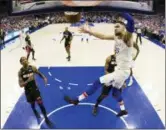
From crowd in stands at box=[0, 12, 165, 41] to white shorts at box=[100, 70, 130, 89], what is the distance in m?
9.81

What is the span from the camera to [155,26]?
1745cm

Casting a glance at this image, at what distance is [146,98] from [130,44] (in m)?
2.69

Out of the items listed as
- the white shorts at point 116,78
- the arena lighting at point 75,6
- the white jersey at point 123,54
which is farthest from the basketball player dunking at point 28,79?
the arena lighting at point 75,6

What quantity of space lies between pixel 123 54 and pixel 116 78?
0.48m

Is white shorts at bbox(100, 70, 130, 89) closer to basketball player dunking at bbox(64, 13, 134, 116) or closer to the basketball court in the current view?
basketball player dunking at bbox(64, 13, 134, 116)

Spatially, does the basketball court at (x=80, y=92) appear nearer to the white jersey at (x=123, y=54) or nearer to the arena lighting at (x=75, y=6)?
the white jersey at (x=123, y=54)

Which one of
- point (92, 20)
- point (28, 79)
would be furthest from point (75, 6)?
point (28, 79)

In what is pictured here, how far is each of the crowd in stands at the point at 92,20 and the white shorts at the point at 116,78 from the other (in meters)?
9.81

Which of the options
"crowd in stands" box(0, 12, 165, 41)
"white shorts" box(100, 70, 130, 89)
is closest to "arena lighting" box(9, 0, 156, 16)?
"crowd in stands" box(0, 12, 165, 41)

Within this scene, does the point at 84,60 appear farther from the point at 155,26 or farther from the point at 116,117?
the point at 155,26

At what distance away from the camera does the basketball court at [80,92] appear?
5652 millimetres

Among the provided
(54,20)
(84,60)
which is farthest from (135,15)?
(84,60)

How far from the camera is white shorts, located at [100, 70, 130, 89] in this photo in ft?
15.6

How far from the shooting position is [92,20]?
21.7m
